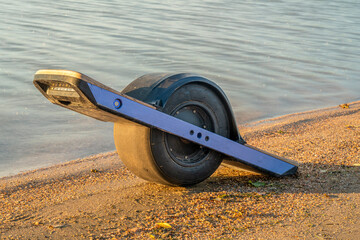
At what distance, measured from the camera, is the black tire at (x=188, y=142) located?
148 inches

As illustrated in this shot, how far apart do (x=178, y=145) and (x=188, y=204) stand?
1.56 feet

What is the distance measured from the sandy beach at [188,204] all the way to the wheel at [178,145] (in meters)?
0.18

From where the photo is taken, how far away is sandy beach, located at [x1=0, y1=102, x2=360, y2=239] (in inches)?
129

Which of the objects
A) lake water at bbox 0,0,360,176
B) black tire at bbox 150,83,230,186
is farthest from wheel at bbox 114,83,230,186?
lake water at bbox 0,0,360,176

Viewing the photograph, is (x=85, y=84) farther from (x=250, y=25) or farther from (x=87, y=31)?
(x=250, y=25)

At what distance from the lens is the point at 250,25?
60.4 ft

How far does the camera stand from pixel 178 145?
390 cm

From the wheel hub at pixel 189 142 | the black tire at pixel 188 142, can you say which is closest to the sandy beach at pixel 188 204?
the black tire at pixel 188 142

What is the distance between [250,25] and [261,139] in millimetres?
12827

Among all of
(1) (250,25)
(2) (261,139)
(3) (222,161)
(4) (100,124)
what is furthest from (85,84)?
(1) (250,25)

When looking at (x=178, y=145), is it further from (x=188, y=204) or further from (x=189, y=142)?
(x=188, y=204)

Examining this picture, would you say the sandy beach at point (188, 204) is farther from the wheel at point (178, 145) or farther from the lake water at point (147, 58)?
the lake water at point (147, 58)

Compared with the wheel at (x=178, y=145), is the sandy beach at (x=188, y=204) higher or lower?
lower

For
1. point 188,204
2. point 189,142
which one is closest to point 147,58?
point 189,142
